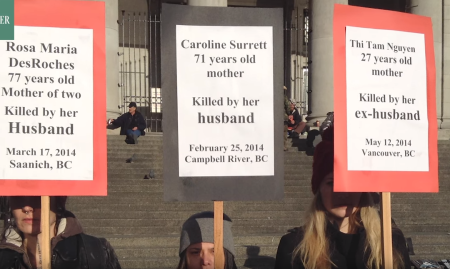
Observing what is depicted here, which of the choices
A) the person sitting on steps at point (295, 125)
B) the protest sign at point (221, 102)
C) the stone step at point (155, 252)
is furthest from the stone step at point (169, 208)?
the protest sign at point (221, 102)

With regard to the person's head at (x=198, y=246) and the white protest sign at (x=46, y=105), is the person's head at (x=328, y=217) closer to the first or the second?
the person's head at (x=198, y=246)

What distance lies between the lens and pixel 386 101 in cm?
484

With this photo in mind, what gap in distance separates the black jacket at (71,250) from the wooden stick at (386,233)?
1485mm

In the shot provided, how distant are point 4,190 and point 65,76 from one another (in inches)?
27.8

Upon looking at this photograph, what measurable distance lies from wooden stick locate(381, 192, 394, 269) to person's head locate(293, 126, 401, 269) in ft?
0.19

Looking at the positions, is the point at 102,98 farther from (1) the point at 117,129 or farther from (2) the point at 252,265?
(1) the point at 117,129

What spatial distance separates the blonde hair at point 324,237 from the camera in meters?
4.51

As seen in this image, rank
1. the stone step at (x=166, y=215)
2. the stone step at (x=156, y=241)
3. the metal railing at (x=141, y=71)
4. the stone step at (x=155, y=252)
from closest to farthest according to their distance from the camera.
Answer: the stone step at (x=155, y=252)
the stone step at (x=156, y=241)
the stone step at (x=166, y=215)
the metal railing at (x=141, y=71)

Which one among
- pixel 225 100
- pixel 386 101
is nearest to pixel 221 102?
pixel 225 100

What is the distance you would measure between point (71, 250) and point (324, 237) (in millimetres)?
1394

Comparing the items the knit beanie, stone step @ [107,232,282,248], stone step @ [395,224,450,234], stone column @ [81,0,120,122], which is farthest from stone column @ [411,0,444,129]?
the knit beanie

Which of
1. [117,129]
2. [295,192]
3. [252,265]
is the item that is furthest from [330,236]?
[117,129]

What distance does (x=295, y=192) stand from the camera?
15656mm

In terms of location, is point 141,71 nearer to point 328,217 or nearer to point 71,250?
point 71,250
